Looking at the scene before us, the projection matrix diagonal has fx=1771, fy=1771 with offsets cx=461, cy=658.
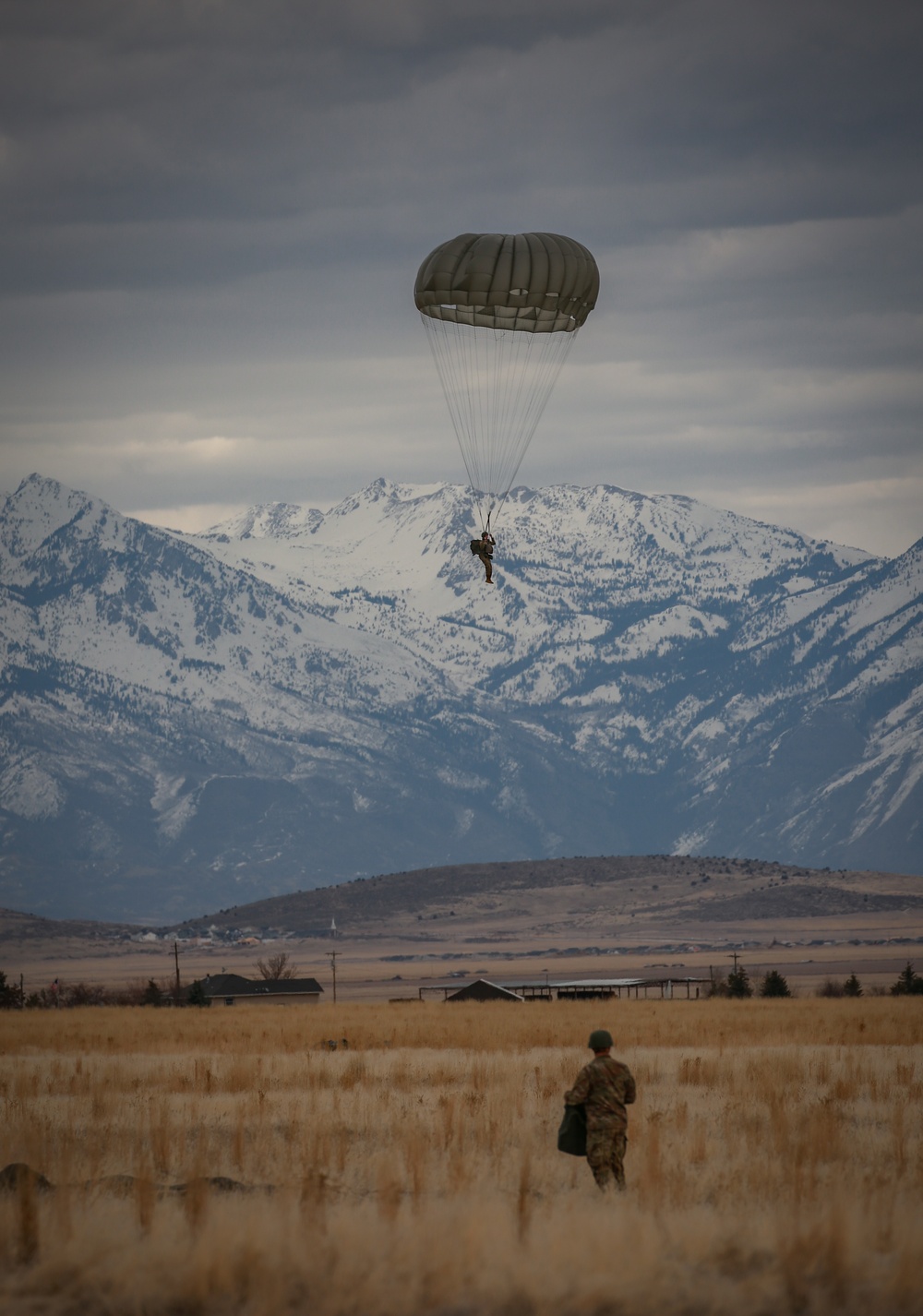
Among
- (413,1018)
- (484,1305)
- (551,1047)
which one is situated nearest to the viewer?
(484,1305)

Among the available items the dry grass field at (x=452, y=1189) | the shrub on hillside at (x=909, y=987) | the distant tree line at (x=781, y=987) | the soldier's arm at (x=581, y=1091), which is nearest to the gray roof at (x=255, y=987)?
the distant tree line at (x=781, y=987)

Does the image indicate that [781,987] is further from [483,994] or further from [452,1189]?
[452,1189]

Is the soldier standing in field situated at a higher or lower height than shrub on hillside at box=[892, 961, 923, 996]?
higher

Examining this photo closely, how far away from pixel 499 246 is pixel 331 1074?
17.7 m

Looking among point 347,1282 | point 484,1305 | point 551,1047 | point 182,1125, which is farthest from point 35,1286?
point 551,1047

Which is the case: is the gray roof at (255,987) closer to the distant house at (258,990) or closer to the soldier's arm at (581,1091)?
the distant house at (258,990)

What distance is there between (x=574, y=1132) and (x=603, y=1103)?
0.39 meters

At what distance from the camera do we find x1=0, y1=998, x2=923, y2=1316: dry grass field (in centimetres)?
1123

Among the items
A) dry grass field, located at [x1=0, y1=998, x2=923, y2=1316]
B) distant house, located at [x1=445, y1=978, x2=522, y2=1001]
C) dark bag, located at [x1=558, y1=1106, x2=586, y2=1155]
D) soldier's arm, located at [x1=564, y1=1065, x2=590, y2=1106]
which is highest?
soldier's arm, located at [x1=564, y1=1065, x2=590, y2=1106]

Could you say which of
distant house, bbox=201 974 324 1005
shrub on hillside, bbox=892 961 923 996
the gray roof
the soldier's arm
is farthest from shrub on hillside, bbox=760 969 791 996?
the soldier's arm

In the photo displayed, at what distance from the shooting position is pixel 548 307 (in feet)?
117

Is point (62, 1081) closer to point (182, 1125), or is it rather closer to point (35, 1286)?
point (182, 1125)

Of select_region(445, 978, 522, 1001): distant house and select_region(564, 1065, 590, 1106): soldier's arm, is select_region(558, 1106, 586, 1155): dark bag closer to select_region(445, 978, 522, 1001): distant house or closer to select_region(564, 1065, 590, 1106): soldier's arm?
select_region(564, 1065, 590, 1106): soldier's arm

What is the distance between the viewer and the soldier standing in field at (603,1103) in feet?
47.5
